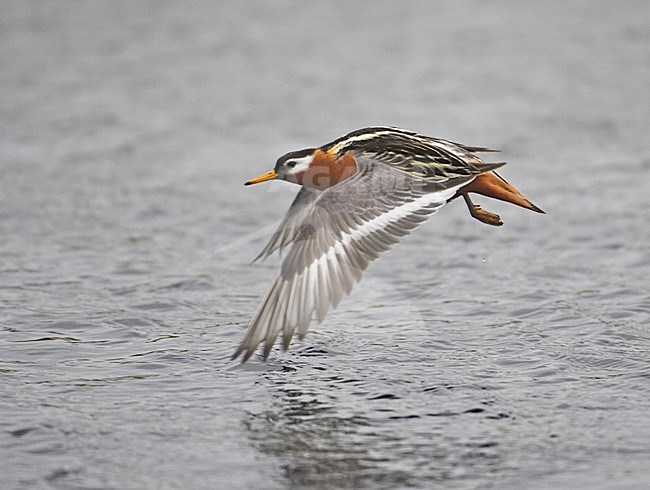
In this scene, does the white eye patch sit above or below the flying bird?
above

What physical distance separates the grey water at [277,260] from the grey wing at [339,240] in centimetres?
43

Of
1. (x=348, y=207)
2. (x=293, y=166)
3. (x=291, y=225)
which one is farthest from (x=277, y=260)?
(x=348, y=207)

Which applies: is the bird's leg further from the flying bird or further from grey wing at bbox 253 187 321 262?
grey wing at bbox 253 187 321 262

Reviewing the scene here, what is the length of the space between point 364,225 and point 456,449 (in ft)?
4.97

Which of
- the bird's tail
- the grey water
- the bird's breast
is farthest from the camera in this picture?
the bird's tail

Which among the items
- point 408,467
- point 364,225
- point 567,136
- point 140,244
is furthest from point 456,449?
point 567,136

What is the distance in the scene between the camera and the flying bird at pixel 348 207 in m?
6.09

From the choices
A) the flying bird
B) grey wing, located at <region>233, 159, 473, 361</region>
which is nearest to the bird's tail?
the flying bird

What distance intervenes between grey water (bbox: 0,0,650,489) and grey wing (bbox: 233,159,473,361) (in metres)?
0.43

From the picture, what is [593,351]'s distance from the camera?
22.1ft

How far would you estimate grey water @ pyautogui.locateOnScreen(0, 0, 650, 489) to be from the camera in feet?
18.1

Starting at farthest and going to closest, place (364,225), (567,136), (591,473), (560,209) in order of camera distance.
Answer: (567,136) → (560,209) → (364,225) → (591,473)

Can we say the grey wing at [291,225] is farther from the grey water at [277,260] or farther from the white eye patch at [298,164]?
the grey water at [277,260]

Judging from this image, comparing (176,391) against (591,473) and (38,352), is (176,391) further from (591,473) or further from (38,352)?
(591,473)
